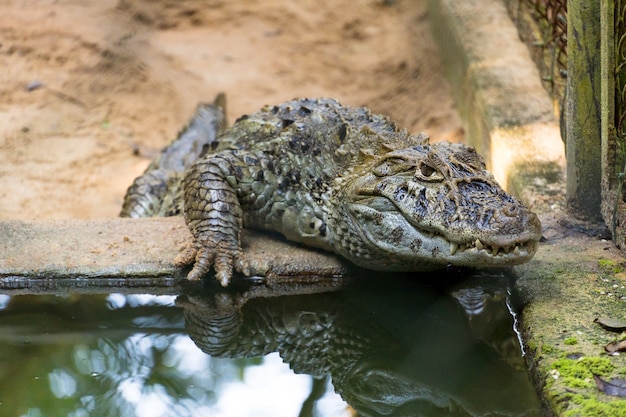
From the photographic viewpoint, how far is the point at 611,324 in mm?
3432

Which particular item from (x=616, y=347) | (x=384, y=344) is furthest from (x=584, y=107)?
(x=384, y=344)

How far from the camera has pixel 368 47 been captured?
8938 millimetres

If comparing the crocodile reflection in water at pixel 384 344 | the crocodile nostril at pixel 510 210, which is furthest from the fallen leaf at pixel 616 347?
the crocodile nostril at pixel 510 210

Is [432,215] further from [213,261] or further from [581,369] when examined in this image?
[213,261]

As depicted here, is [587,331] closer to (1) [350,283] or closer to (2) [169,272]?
(1) [350,283]

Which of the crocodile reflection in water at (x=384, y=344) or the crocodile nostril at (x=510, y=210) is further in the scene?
the crocodile nostril at (x=510, y=210)

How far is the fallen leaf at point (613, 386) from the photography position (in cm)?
296

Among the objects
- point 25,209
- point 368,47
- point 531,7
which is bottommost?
point 368,47

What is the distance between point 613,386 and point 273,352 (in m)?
1.44

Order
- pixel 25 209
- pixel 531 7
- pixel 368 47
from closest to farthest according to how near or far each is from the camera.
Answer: pixel 25 209, pixel 531 7, pixel 368 47

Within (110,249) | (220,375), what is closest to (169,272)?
(110,249)

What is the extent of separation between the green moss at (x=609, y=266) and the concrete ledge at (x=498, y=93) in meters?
1.05

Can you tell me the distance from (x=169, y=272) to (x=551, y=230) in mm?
2049

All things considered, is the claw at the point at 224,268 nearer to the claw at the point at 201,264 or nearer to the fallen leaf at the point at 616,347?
the claw at the point at 201,264
